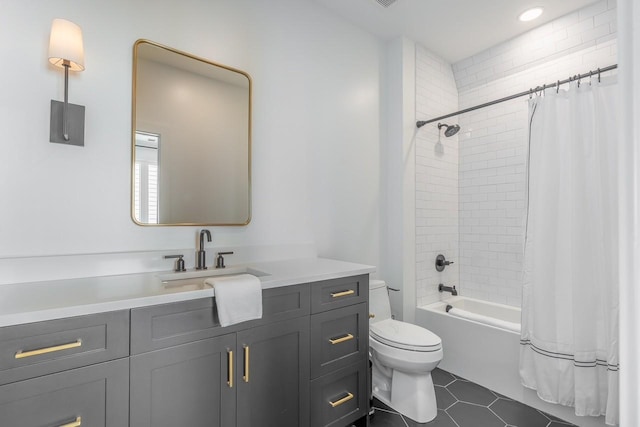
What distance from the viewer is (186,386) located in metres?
1.24

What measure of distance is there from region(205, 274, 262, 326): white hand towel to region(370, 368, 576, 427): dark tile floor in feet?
3.95

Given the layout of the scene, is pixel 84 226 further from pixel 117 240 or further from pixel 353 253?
pixel 353 253

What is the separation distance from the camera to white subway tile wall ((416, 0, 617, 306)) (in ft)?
9.11

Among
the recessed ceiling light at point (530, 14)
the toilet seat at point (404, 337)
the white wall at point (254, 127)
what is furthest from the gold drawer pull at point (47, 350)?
the recessed ceiling light at point (530, 14)

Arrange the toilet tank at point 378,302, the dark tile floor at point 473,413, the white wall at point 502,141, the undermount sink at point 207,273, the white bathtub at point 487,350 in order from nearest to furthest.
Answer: the undermount sink at point 207,273 → the dark tile floor at point 473,413 → the white bathtub at point 487,350 → the toilet tank at point 378,302 → the white wall at point 502,141

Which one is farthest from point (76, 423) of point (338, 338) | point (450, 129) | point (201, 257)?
point (450, 129)

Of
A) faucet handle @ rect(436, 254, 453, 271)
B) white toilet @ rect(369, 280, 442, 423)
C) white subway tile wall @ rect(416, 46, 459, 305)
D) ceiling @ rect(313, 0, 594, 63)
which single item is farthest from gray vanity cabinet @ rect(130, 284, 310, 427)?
ceiling @ rect(313, 0, 594, 63)

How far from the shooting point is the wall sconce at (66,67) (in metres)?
1.36

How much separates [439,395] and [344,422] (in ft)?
2.95

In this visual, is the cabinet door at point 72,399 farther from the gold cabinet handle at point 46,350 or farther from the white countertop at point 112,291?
the white countertop at point 112,291

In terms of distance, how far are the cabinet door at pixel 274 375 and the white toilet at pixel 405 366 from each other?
0.69m

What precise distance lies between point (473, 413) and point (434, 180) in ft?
6.12

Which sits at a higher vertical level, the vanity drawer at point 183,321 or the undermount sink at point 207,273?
the undermount sink at point 207,273

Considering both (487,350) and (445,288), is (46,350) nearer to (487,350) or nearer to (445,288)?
(487,350)
